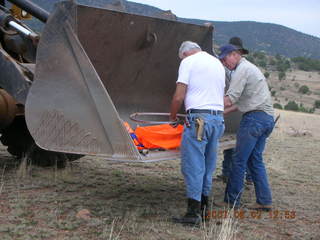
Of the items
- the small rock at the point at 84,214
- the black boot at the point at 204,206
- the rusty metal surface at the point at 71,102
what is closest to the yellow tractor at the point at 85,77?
the rusty metal surface at the point at 71,102

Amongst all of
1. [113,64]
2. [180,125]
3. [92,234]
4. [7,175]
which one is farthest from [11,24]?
[92,234]

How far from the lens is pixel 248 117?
5.33 metres

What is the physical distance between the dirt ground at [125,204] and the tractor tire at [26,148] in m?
0.12

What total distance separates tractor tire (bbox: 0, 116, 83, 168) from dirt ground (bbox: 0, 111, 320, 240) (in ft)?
0.38

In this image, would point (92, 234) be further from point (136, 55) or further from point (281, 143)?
point (281, 143)

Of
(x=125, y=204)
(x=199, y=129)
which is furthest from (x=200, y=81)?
(x=125, y=204)

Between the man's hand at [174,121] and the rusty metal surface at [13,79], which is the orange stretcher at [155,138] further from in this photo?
the rusty metal surface at [13,79]

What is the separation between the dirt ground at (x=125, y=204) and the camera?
436 cm

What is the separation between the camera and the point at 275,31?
78250 mm

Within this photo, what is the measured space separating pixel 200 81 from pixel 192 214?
1.14 metres

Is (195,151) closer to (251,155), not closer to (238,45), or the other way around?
(251,155)

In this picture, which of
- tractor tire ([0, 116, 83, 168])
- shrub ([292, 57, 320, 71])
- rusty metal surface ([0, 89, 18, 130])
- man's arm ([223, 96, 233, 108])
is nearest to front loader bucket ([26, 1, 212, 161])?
man's arm ([223, 96, 233, 108])

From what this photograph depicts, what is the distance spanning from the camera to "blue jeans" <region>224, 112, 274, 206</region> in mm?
5277

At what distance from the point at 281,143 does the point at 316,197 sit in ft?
15.1
